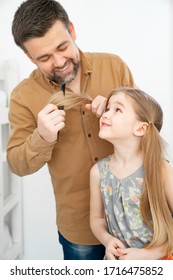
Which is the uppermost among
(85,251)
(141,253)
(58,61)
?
(58,61)

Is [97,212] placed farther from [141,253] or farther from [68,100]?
[68,100]

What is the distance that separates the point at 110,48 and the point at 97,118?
21 centimetres

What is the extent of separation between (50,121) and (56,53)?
0.47 feet

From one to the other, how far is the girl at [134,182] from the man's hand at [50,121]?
0.28 ft

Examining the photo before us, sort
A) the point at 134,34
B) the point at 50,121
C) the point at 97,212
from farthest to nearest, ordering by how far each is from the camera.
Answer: the point at 134,34 < the point at 97,212 < the point at 50,121

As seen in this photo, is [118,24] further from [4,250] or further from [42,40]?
[4,250]

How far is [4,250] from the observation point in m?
1.08

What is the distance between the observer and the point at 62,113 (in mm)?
625

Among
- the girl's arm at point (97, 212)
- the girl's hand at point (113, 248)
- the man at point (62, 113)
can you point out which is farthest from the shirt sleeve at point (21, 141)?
the girl's hand at point (113, 248)

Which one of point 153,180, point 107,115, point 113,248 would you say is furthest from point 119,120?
point 113,248

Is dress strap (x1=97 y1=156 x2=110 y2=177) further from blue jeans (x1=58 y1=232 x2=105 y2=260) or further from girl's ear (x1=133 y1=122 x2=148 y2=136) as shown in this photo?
blue jeans (x1=58 y1=232 x2=105 y2=260)

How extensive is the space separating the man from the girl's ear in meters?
0.08

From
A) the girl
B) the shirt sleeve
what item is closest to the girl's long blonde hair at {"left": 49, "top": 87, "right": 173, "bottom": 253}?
the girl

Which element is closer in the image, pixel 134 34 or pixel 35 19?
pixel 35 19
